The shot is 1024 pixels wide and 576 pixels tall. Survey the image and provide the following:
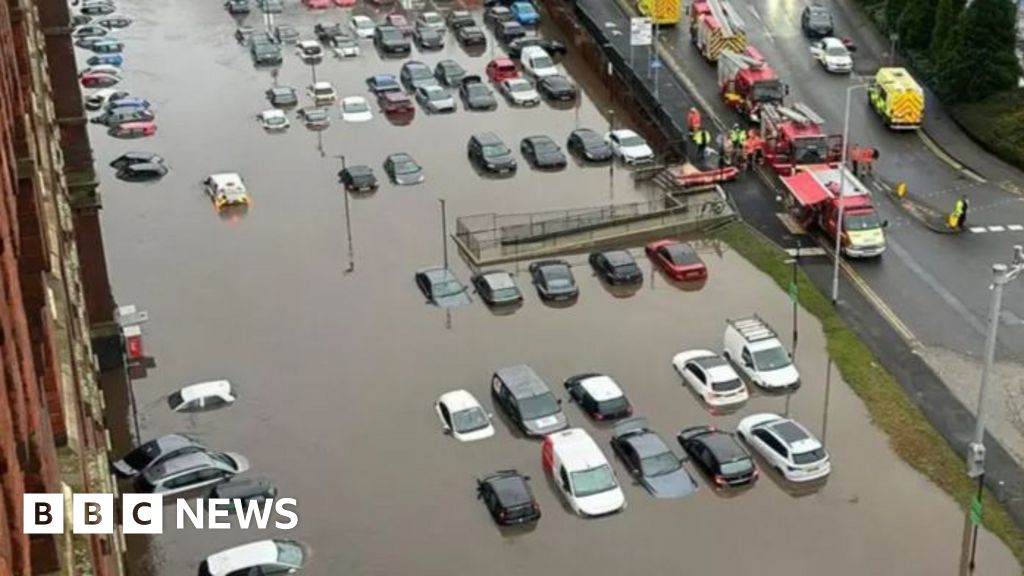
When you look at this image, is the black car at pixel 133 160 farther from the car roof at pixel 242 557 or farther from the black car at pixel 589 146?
the car roof at pixel 242 557

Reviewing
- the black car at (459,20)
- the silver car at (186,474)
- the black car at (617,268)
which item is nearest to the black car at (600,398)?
the black car at (617,268)

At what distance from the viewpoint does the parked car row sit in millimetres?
44594

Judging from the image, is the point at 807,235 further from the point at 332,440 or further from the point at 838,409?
the point at 332,440

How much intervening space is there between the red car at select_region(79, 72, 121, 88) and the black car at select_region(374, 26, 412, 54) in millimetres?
17714

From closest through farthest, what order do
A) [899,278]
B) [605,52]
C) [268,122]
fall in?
[899,278], [268,122], [605,52]

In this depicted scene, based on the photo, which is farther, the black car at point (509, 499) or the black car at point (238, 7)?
the black car at point (238, 7)

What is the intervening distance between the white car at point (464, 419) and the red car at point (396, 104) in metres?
34.8

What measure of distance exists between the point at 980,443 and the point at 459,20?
60.0 m

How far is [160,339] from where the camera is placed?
184ft

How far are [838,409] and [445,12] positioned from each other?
5859 centimetres

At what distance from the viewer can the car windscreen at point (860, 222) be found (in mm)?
60438

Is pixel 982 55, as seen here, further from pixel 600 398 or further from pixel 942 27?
pixel 600 398

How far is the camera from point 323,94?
271ft

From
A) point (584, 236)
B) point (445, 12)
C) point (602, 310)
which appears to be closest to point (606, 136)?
point (584, 236)
